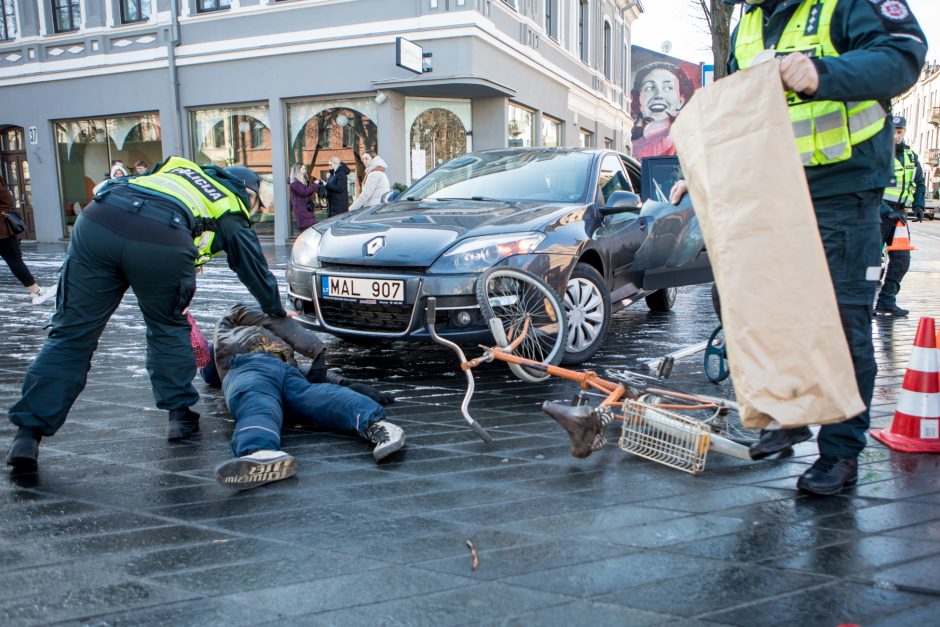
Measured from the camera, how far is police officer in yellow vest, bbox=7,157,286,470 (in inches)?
125

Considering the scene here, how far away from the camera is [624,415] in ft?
10.2

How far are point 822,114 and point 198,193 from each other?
2.59m

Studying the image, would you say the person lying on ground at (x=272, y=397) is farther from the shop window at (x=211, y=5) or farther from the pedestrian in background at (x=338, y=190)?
the shop window at (x=211, y=5)

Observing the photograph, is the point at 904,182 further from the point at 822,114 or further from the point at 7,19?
the point at 7,19

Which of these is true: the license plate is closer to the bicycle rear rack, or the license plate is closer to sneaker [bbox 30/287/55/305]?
the bicycle rear rack

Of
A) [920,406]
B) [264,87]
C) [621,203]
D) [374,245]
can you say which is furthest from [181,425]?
[264,87]

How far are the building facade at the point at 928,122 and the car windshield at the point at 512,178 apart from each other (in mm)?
72872

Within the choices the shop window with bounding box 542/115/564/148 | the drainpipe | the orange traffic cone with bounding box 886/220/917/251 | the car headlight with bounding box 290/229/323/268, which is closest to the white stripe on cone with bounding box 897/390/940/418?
the car headlight with bounding box 290/229/323/268

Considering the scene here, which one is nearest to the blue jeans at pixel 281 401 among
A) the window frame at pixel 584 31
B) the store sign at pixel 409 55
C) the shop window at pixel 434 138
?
the store sign at pixel 409 55

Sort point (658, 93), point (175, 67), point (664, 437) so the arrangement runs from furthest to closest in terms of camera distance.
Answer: point (658, 93), point (175, 67), point (664, 437)

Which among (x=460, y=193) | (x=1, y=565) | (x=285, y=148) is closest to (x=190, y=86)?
(x=285, y=148)

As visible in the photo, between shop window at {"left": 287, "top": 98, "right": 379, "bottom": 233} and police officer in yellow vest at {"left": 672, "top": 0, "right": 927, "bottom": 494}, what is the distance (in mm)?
14903

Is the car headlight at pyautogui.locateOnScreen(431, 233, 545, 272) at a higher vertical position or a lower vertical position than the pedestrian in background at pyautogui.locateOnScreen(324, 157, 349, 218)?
lower

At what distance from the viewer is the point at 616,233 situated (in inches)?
217
